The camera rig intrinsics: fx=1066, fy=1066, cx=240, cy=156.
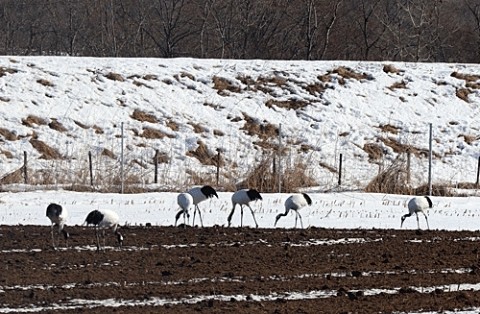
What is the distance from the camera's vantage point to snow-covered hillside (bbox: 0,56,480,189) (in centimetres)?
3659

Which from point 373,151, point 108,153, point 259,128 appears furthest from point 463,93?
point 108,153

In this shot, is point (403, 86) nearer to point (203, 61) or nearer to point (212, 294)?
point (203, 61)

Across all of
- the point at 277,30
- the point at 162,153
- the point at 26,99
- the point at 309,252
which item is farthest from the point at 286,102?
the point at 309,252

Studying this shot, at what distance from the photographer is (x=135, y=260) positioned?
15.0 m

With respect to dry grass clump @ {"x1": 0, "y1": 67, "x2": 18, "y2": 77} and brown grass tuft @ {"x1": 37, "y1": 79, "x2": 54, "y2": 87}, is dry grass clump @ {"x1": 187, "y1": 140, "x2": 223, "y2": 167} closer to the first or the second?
brown grass tuft @ {"x1": 37, "y1": 79, "x2": 54, "y2": 87}

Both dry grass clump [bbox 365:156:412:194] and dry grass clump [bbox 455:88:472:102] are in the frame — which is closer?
dry grass clump [bbox 365:156:412:194]

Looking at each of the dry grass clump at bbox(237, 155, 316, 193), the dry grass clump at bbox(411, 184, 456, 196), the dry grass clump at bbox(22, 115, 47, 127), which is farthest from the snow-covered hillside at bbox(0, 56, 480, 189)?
the dry grass clump at bbox(411, 184, 456, 196)

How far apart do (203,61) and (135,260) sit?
31.9 m

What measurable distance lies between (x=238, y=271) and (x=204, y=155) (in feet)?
77.5

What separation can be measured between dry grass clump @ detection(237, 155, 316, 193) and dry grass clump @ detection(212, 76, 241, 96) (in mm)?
11289

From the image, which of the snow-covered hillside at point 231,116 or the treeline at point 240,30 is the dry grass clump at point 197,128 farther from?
the treeline at point 240,30

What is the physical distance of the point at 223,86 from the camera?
144 ft

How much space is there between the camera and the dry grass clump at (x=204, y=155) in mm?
37156

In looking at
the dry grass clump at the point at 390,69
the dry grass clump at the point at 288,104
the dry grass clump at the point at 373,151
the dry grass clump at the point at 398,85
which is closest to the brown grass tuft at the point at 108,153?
the dry grass clump at the point at 288,104
